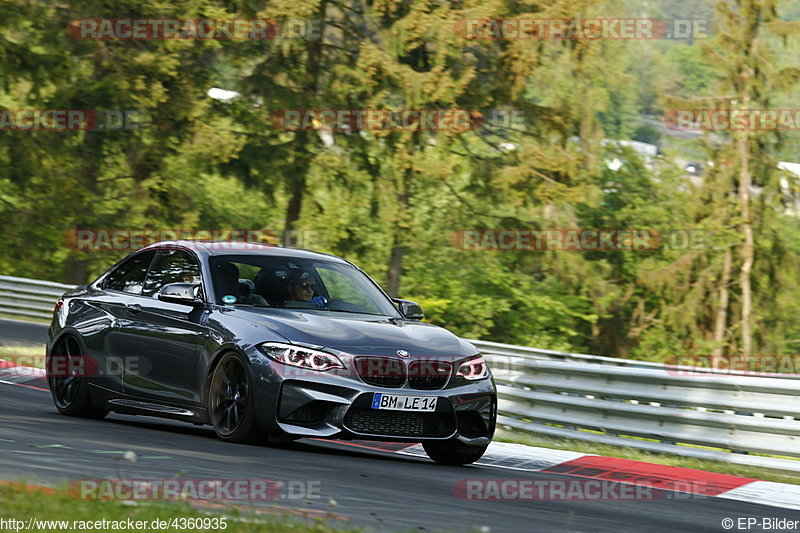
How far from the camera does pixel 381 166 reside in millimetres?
36156

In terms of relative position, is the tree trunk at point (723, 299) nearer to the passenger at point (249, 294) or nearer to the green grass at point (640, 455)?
the green grass at point (640, 455)

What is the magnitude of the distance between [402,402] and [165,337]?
220cm

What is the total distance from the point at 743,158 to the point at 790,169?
1.46m

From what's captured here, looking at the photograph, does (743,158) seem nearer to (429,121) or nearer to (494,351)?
(429,121)

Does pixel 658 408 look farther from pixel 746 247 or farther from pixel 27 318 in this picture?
pixel 746 247

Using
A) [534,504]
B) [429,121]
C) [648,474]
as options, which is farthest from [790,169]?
[534,504]

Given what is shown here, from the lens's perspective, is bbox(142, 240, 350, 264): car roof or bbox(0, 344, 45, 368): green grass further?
bbox(0, 344, 45, 368): green grass

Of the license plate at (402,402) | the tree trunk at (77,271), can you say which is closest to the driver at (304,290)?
the license plate at (402,402)
